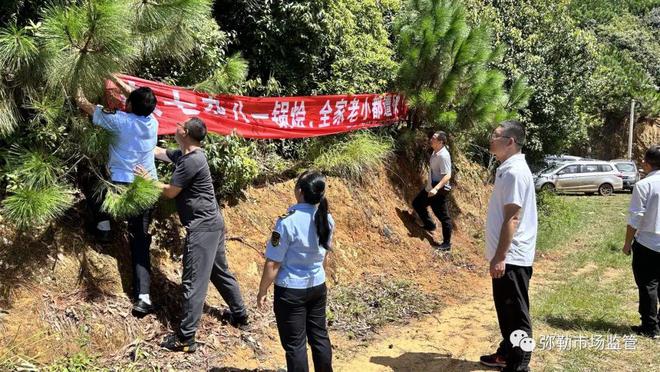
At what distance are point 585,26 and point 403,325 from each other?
101 ft

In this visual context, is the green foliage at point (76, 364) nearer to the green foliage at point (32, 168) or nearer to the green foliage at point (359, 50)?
the green foliage at point (32, 168)

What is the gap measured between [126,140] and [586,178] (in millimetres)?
19382

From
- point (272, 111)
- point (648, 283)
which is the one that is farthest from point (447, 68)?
point (648, 283)

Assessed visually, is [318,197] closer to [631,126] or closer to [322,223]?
[322,223]

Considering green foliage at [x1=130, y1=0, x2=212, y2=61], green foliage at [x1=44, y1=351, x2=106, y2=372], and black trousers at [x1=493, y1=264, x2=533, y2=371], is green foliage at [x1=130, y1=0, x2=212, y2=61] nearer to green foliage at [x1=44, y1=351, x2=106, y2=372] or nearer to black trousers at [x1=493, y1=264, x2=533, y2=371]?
green foliage at [x1=44, y1=351, x2=106, y2=372]

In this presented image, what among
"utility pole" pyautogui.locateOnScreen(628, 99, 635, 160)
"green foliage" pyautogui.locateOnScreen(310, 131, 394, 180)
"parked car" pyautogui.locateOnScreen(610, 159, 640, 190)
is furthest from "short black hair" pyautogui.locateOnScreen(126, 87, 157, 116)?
"utility pole" pyautogui.locateOnScreen(628, 99, 635, 160)

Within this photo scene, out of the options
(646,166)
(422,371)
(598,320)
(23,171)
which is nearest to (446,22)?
(646,166)

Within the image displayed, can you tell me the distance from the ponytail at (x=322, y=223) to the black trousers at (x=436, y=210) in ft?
14.8

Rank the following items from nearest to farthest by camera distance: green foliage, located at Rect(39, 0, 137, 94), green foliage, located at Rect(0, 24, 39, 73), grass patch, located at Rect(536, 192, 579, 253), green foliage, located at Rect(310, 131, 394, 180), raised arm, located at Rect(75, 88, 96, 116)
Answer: green foliage, located at Rect(39, 0, 137, 94), green foliage, located at Rect(0, 24, 39, 73), raised arm, located at Rect(75, 88, 96, 116), green foliage, located at Rect(310, 131, 394, 180), grass patch, located at Rect(536, 192, 579, 253)

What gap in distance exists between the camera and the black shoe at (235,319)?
4.37m

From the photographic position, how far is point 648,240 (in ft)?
15.5

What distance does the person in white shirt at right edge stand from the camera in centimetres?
471

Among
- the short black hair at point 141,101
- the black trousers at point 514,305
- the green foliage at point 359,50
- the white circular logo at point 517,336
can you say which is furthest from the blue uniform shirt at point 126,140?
the green foliage at point 359,50

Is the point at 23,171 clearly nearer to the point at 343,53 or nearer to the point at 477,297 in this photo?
the point at 477,297
